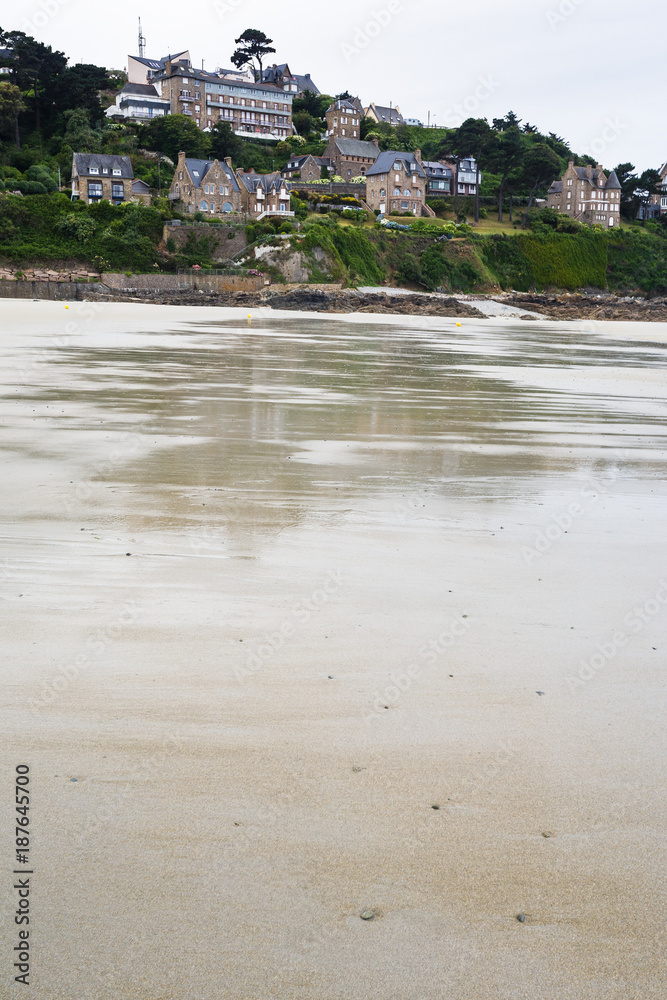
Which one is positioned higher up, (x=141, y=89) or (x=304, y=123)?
(x=304, y=123)

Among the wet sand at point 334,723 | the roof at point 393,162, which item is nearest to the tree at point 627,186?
the roof at point 393,162

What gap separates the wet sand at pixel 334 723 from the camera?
2.31 m

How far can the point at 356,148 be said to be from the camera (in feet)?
311

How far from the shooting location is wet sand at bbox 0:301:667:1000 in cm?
231

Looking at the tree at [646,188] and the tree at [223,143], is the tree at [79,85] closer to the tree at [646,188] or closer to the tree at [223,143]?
the tree at [223,143]

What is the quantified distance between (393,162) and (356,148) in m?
12.9

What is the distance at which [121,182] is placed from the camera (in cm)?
7319

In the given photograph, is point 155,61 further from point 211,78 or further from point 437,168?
point 437,168

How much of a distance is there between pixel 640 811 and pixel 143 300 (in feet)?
174

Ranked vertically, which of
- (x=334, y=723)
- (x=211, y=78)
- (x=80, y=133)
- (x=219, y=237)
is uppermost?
(x=211, y=78)

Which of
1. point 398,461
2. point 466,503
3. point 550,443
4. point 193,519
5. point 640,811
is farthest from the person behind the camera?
point 550,443

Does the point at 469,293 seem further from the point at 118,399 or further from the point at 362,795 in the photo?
the point at 362,795

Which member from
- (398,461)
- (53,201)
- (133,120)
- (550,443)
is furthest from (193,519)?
(133,120)

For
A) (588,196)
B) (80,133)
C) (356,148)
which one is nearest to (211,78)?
(356,148)
